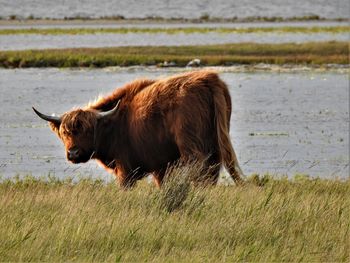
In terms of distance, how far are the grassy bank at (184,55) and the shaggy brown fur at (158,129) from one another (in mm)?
23942

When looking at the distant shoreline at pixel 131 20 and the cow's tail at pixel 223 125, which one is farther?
the distant shoreline at pixel 131 20

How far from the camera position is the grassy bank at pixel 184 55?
36.6 m

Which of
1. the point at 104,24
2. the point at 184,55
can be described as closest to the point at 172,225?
the point at 184,55

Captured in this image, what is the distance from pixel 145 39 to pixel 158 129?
132 ft

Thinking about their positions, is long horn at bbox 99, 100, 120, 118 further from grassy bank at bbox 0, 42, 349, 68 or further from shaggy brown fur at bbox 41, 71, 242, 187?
grassy bank at bbox 0, 42, 349, 68

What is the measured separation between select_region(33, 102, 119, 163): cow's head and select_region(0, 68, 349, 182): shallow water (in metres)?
1.02

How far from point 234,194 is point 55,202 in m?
1.80

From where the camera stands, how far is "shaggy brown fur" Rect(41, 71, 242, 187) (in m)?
11.6

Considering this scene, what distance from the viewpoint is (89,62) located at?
3681 cm

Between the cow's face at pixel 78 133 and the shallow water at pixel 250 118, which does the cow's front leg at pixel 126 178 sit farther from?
the shallow water at pixel 250 118

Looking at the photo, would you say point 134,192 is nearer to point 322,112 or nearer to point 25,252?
point 25,252

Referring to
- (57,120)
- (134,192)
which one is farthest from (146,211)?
(57,120)

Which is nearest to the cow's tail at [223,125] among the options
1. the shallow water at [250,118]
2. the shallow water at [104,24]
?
the shallow water at [250,118]

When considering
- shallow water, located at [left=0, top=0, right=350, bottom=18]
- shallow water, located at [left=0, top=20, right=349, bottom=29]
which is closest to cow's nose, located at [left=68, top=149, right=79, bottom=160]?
shallow water, located at [left=0, top=20, right=349, bottom=29]
